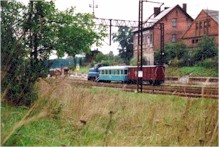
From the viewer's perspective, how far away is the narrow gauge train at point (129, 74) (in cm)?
3158

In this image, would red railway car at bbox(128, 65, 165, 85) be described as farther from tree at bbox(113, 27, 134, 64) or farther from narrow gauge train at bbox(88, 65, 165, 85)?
tree at bbox(113, 27, 134, 64)

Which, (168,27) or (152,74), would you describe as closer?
(152,74)

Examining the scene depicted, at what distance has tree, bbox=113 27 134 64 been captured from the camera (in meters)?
66.8

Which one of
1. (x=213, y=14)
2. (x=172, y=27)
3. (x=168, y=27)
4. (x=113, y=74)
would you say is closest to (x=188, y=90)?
(x=113, y=74)

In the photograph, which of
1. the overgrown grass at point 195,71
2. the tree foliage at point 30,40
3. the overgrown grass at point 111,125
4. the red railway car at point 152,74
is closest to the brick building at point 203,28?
the overgrown grass at point 195,71

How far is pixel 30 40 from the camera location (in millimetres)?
9539

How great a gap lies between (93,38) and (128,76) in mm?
17875

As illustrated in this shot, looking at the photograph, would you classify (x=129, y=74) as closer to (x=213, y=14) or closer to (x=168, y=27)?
(x=213, y=14)

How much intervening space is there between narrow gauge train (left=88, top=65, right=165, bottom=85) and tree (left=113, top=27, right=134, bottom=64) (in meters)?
24.5

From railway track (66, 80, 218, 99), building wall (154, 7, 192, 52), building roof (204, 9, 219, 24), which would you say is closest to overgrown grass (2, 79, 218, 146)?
railway track (66, 80, 218, 99)

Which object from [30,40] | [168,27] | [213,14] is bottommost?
[30,40]

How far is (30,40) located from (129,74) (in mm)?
Result: 25194

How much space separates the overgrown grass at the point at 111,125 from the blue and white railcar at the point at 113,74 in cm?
2631

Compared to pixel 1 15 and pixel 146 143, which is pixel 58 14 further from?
pixel 146 143
